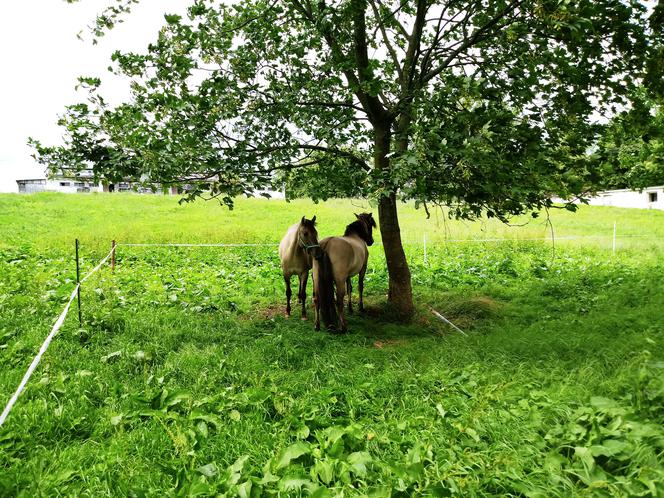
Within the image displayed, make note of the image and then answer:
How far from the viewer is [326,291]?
6699 millimetres

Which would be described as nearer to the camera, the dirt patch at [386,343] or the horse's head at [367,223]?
the dirt patch at [386,343]

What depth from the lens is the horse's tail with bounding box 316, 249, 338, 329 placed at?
6.66 m

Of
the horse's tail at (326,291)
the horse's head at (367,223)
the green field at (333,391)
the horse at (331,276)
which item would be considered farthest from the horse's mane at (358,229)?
the horse's tail at (326,291)

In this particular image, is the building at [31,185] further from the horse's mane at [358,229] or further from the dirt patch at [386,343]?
the dirt patch at [386,343]

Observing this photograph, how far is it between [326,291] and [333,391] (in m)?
2.71

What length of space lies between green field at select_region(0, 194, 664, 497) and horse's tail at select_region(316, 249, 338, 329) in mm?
380

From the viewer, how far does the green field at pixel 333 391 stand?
8.80 ft

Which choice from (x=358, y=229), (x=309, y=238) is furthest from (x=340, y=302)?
(x=358, y=229)

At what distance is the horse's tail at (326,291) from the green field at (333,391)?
0.38 m

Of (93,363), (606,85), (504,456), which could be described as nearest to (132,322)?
(93,363)

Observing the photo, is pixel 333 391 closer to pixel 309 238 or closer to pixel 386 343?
pixel 386 343

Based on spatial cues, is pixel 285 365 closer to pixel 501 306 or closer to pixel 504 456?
pixel 504 456

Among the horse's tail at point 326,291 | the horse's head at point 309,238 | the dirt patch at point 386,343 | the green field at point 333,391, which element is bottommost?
the dirt patch at point 386,343

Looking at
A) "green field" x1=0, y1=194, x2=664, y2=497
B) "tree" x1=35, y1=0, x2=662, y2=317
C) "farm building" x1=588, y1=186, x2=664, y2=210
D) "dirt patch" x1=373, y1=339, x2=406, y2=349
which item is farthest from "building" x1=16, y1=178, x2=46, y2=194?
"farm building" x1=588, y1=186, x2=664, y2=210
